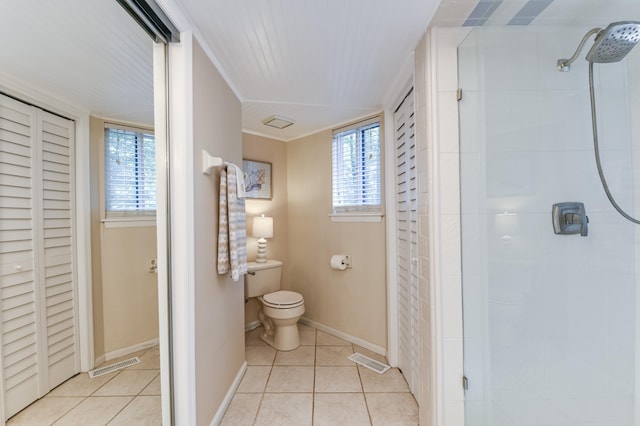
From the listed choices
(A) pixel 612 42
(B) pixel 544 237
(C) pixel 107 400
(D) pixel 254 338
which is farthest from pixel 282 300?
(A) pixel 612 42

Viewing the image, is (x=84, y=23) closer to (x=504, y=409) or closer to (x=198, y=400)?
(x=198, y=400)

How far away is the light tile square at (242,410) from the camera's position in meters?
1.52

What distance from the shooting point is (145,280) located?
43.1 inches

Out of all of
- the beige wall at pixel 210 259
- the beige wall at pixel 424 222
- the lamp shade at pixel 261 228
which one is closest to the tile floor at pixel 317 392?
the beige wall at pixel 210 259

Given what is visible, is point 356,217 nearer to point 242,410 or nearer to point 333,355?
point 333,355

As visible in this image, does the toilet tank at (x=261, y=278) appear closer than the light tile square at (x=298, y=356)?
No

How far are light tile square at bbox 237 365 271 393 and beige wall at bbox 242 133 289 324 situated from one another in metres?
0.74

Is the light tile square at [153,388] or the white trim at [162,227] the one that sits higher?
the white trim at [162,227]

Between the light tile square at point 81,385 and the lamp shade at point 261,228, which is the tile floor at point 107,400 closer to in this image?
the light tile square at point 81,385

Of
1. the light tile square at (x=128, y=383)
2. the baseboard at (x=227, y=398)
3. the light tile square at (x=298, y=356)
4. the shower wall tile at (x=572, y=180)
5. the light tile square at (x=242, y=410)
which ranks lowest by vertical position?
the light tile square at (x=298, y=356)

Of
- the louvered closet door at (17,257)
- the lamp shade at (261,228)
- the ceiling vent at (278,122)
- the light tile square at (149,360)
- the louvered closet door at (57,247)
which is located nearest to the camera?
the louvered closet door at (17,257)

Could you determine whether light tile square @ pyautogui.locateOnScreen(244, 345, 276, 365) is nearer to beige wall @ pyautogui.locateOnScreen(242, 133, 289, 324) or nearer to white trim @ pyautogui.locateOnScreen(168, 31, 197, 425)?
beige wall @ pyautogui.locateOnScreen(242, 133, 289, 324)

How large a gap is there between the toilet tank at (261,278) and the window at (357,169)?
869mm

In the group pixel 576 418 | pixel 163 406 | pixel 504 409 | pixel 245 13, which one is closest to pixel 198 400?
pixel 163 406
